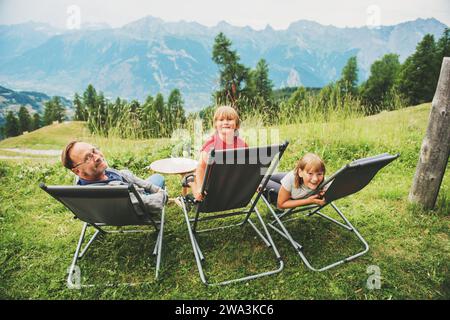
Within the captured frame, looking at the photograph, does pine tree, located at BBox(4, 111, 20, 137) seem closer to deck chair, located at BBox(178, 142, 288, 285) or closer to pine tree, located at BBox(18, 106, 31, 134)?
pine tree, located at BBox(18, 106, 31, 134)

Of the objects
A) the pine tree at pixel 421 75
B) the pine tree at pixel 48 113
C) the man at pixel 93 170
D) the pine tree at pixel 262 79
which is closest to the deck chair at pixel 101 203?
the man at pixel 93 170

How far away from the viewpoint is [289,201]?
2.75m

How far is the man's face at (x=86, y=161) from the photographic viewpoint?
88.9 inches

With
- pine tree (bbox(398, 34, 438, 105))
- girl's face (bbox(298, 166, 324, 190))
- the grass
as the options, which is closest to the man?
the grass

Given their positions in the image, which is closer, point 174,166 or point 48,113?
point 174,166

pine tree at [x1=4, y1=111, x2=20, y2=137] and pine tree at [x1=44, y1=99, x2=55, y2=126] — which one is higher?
pine tree at [x1=44, y1=99, x2=55, y2=126]

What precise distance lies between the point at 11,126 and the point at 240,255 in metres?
62.0

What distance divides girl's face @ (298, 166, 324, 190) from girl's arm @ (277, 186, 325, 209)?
10 centimetres

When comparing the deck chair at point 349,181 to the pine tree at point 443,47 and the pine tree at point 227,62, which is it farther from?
the pine tree at point 227,62

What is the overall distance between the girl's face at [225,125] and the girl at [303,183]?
70cm

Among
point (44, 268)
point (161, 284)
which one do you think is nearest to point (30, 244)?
point (44, 268)

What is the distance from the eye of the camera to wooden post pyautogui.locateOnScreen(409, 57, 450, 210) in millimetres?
3014

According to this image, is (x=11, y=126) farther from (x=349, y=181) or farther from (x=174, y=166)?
(x=349, y=181)

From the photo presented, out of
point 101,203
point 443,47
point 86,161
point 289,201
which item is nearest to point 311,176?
point 289,201
